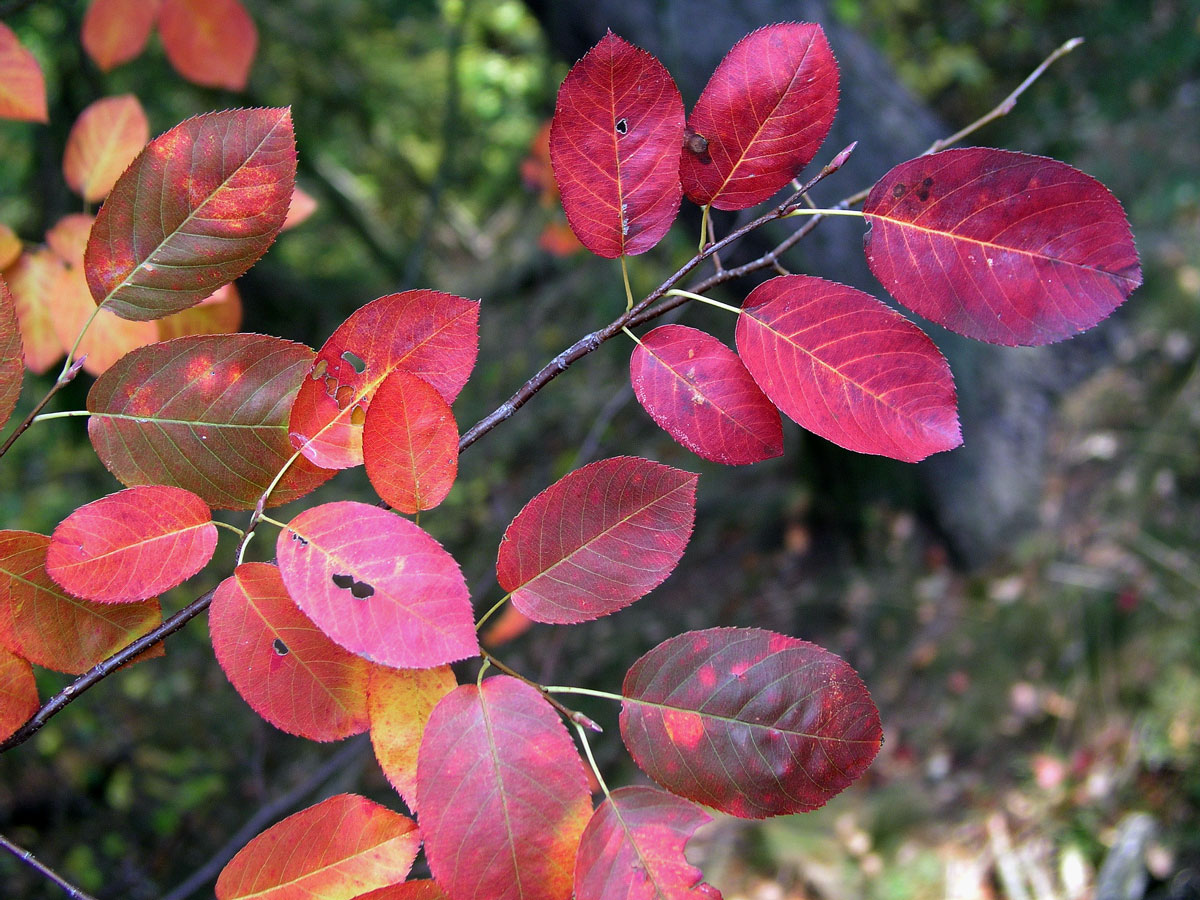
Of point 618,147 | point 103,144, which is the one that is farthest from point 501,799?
point 103,144

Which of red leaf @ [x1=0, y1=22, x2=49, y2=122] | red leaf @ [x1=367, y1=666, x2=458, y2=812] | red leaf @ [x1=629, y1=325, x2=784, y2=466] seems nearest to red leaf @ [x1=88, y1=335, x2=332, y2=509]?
red leaf @ [x1=367, y1=666, x2=458, y2=812]

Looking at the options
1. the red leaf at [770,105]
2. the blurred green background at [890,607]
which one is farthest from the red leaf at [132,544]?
the blurred green background at [890,607]

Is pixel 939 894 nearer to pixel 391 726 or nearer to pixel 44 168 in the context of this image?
pixel 391 726

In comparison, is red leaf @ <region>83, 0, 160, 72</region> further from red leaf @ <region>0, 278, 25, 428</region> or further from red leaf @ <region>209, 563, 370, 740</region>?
red leaf @ <region>209, 563, 370, 740</region>

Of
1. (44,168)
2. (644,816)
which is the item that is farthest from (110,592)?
(44,168)

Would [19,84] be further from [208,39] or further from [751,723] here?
[751,723]
